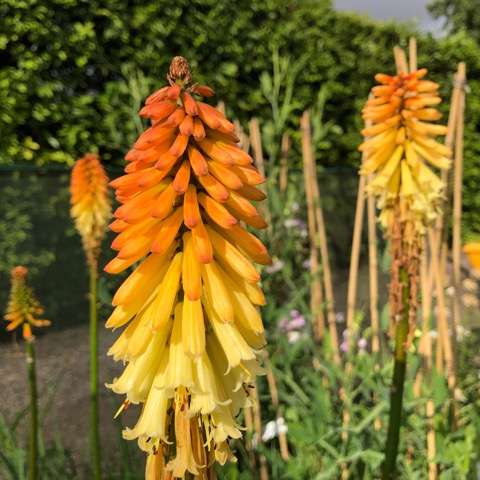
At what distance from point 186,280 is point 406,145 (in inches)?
54.8

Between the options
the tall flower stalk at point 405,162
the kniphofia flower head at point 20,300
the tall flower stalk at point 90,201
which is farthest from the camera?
the tall flower stalk at point 90,201

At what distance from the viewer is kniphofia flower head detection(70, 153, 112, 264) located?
7.22 feet

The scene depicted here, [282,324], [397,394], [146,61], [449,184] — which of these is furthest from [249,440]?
[146,61]

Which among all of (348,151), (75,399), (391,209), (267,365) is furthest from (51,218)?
(348,151)

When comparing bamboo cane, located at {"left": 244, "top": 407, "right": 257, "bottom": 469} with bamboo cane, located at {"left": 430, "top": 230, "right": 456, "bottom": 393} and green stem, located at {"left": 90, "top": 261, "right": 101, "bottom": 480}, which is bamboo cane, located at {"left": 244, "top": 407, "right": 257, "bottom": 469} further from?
bamboo cane, located at {"left": 430, "top": 230, "right": 456, "bottom": 393}

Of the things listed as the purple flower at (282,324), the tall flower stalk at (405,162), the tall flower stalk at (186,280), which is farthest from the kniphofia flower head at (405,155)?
the purple flower at (282,324)

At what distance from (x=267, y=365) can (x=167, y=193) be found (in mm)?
1607

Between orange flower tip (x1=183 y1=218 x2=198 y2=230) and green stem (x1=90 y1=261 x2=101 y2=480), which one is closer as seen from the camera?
orange flower tip (x1=183 y1=218 x2=198 y2=230)

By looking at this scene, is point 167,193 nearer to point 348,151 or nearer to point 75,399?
point 75,399

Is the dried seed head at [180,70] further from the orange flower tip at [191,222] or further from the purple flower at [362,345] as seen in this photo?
the purple flower at [362,345]

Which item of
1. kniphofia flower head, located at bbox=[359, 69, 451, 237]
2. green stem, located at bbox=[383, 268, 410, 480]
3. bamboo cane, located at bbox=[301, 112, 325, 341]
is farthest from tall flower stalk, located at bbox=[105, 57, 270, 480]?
bamboo cane, located at bbox=[301, 112, 325, 341]

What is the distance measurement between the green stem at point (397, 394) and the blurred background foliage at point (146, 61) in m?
2.19

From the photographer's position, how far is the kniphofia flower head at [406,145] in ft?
6.59

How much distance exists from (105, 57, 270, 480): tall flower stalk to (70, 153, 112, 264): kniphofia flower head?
122cm
